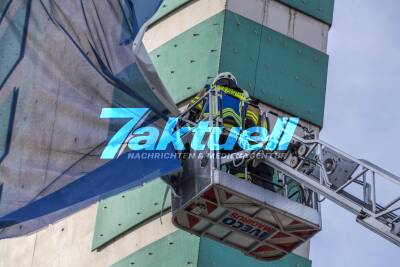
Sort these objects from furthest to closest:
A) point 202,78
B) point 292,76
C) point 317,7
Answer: point 317,7 < point 292,76 < point 202,78

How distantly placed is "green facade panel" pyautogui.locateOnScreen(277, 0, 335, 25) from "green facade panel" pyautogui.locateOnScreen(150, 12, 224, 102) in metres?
1.76

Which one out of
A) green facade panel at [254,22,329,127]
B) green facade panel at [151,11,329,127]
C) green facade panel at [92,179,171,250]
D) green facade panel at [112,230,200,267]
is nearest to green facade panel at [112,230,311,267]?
green facade panel at [112,230,200,267]

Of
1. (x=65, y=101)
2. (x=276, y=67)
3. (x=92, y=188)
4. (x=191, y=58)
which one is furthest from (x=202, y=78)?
(x=92, y=188)

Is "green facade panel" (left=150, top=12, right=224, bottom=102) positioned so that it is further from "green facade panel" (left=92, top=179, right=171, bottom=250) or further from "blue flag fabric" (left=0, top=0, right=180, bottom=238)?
"blue flag fabric" (left=0, top=0, right=180, bottom=238)

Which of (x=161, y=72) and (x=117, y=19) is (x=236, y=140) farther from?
(x=161, y=72)

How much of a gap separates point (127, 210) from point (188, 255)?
6.64 ft

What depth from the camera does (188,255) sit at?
1934cm

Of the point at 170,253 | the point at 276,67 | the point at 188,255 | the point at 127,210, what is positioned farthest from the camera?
the point at 276,67

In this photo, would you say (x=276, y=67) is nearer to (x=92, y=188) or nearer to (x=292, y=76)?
(x=292, y=76)

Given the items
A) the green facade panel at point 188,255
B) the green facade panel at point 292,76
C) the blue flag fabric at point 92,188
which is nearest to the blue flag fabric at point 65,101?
the blue flag fabric at point 92,188

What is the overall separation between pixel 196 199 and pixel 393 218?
2.53m

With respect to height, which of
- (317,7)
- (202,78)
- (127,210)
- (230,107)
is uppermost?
(317,7)

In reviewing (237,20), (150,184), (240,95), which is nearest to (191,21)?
(237,20)

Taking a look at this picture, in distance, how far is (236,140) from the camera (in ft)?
55.6
